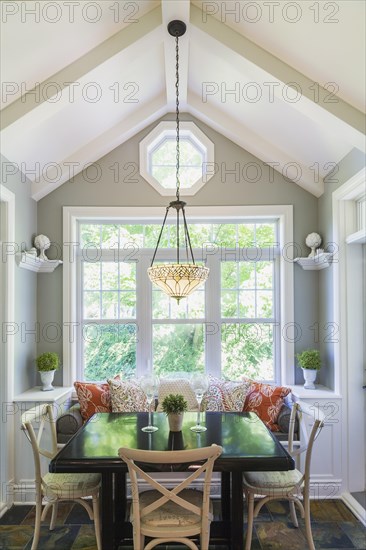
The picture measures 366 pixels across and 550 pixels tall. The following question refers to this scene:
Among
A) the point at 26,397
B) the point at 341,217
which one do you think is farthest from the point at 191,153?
the point at 26,397

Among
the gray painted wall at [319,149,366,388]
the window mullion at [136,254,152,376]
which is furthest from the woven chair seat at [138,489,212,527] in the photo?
the gray painted wall at [319,149,366,388]

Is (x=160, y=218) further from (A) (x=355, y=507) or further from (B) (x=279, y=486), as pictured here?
(A) (x=355, y=507)

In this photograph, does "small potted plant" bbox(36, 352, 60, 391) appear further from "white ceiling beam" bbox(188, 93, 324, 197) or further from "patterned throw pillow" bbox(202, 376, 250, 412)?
"white ceiling beam" bbox(188, 93, 324, 197)

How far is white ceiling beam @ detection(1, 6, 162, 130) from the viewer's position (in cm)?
297

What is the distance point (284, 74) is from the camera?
300 centimetres

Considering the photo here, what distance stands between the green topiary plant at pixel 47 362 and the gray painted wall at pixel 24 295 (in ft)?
0.41

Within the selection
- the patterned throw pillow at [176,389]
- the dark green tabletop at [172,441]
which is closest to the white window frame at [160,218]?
the patterned throw pillow at [176,389]

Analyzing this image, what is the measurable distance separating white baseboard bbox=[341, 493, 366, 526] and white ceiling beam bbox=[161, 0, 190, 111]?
3.71m

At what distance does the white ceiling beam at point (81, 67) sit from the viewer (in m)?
2.97

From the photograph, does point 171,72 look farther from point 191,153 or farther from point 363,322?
point 363,322

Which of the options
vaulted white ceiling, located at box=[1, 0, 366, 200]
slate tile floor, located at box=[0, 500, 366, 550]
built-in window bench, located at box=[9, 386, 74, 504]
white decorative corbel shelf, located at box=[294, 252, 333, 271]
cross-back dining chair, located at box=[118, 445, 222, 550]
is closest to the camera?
cross-back dining chair, located at box=[118, 445, 222, 550]

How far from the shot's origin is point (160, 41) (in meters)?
3.13

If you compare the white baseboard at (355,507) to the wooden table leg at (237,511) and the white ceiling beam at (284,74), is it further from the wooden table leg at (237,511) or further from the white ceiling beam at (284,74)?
the white ceiling beam at (284,74)

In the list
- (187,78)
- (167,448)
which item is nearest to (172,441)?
(167,448)
